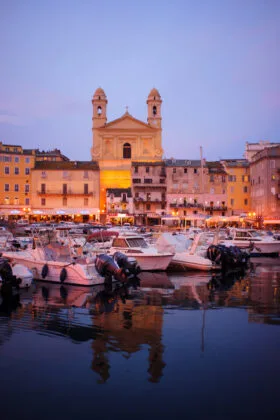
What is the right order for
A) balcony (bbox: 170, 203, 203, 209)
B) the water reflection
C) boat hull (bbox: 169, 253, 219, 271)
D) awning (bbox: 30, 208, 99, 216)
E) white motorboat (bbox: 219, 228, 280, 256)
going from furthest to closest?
balcony (bbox: 170, 203, 203, 209) → awning (bbox: 30, 208, 99, 216) → white motorboat (bbox: 219, 228, 280, 256) → boat hull (bbox: 169, 253, 219, 271) → the water reflection

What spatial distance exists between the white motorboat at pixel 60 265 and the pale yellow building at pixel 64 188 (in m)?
47.0

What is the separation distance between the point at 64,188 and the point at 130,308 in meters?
58.0

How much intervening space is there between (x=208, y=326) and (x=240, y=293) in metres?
6.50

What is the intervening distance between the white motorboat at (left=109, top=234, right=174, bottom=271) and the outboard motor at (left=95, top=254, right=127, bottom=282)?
452 centimetres

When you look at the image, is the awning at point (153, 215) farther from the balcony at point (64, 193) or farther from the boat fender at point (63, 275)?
the boat fender at point (63, 275)

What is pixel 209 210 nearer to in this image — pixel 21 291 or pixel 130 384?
pixel 21 291

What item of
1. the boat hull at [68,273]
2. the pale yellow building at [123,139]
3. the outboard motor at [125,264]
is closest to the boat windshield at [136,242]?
the outboard motor at [125,264]

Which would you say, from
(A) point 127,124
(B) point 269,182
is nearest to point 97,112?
(A) point 127,124

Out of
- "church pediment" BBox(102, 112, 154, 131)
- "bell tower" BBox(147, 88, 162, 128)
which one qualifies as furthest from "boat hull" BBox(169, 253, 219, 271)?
"bell tower" BBox(147, 88, 162, 128)

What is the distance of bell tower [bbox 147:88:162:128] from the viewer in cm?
8481

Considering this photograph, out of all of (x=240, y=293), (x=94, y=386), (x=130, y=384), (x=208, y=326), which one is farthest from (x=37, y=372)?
(x=240, y=293)

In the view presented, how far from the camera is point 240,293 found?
19.8 meters

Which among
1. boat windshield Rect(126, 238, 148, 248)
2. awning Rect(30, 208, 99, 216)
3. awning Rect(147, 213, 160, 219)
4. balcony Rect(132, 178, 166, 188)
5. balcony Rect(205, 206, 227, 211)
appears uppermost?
balcony Rect(132, 178, 166, 188)

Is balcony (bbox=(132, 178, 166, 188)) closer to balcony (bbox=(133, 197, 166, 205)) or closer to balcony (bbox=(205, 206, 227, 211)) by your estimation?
balcony (bbox=(133, 197, 166, 205))
